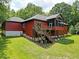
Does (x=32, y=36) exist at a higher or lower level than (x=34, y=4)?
lower

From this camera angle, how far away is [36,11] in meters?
80.0

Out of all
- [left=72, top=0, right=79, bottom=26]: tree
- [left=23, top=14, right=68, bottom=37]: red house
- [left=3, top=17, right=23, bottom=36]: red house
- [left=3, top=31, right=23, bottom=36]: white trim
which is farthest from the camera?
[left=72, top=0, right=79, bottom=26]: tree

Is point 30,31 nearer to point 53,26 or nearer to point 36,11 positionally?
point 53,26

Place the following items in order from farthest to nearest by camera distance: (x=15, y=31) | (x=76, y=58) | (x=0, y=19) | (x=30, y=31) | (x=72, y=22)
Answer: (x=72, y=22) → (x=0, y=19) → (x=15, y=31) → (x=30, y=31) → (x=76, y=58)

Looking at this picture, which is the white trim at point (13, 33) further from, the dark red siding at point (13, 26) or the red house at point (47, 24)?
the red house at point (47, 24)

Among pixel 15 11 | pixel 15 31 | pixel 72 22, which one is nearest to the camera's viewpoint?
pixel 15 31

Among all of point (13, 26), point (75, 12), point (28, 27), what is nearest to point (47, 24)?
point (28, 27)

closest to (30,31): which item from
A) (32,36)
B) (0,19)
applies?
(32,36)

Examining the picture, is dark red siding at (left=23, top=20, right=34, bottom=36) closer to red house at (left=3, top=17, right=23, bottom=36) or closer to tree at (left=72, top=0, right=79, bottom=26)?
red house at (left=3, top=17, right=23, bottom=36)

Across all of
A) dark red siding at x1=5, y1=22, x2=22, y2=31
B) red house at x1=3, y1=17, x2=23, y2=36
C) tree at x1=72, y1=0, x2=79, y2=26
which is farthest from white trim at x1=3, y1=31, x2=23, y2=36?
tree at x1=72, y1=0, x2=79, y2=26

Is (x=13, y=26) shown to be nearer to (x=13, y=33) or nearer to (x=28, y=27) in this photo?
(x=13, y=33)

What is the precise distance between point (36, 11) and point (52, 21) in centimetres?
4419

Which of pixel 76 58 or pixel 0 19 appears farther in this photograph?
pixel 0 19

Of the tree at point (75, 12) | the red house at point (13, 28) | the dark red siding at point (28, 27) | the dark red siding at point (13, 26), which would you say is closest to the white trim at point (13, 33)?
the red house at point (13, 28)
